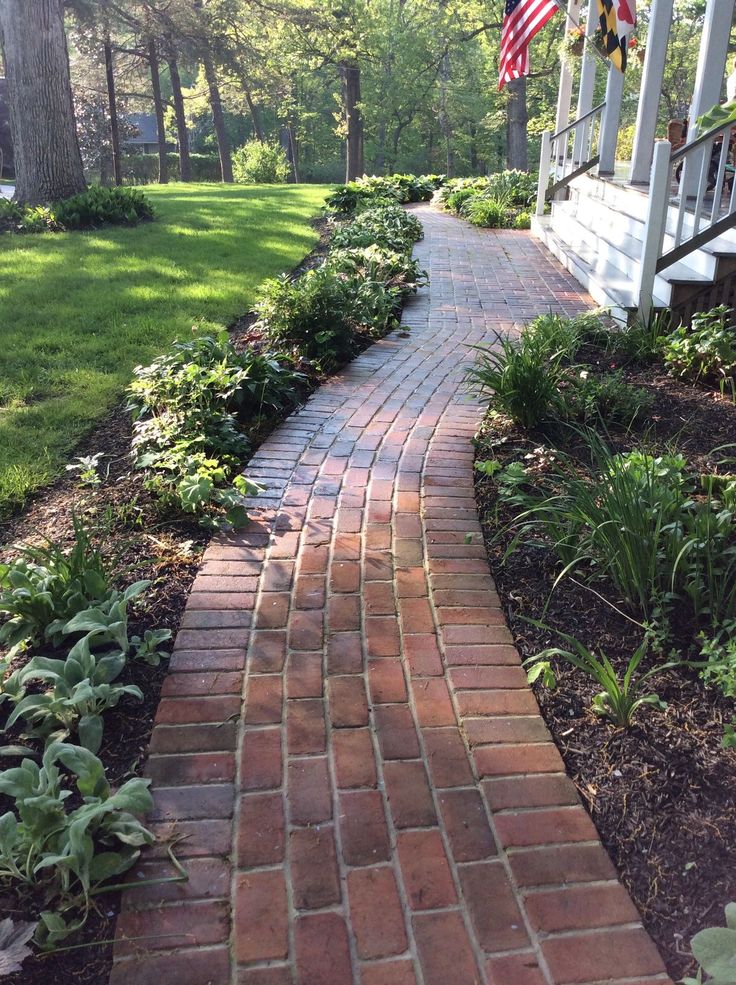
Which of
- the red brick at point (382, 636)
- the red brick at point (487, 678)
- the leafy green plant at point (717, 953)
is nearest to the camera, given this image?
the leafy green plant at point (717, 953)

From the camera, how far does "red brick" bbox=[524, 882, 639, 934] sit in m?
1.57

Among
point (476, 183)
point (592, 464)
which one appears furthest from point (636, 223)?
point (476, 183)

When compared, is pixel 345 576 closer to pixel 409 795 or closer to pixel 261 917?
pixel 409 795

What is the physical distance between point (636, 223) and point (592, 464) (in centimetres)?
442

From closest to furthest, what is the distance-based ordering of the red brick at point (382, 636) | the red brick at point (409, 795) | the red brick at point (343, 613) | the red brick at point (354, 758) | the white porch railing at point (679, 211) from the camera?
1. the red brick at point (409, 795)
2. the red brick at point (354, 758)
3. the red brick at point (382, 636)
4. the red brick at point (343, 613)
5. the white porch railing at point (679, 211)

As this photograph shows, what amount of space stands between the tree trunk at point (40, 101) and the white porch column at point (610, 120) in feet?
24.4

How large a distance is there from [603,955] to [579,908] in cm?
10

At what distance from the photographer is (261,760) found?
1.96 metres

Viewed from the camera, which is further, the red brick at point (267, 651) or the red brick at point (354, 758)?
the red brick at point (267, 651)

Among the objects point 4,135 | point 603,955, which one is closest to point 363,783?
point 603,955

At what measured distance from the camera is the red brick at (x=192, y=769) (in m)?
1.90

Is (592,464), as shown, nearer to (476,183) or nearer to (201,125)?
(476,183)

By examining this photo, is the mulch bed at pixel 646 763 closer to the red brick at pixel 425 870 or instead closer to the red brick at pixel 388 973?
the red brick at pixel 425 870

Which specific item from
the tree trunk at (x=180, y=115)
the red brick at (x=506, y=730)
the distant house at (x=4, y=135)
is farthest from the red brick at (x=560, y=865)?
the distant house at (x=4, y=135)
